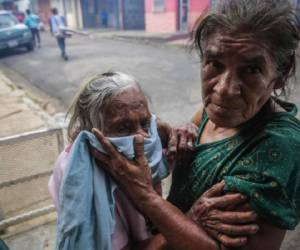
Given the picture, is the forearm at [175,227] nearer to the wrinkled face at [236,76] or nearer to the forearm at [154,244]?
the forearm at [154,244]

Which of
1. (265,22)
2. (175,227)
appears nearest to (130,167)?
(175,227)

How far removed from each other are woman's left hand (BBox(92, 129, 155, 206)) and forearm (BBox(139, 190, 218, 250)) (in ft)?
0.12

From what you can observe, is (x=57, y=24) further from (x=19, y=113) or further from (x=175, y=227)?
(x=175, y=227)

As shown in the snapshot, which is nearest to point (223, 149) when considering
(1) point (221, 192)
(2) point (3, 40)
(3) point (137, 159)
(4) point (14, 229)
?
(1) point (221, 192)

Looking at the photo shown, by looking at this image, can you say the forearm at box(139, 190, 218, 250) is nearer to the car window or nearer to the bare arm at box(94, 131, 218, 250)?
the bare arm at box(94, 131, 218, 250)

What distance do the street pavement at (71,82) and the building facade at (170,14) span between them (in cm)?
160

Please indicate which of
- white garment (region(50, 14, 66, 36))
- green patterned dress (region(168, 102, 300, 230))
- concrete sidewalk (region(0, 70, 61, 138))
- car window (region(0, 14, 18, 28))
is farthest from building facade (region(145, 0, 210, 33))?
green patterned dress (region(168, 102, 300, 230))

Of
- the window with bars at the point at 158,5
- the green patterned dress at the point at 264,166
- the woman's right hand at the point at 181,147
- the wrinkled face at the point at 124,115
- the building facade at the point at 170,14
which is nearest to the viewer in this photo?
the green patterned dress at the point at 264,166

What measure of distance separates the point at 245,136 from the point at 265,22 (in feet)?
1.23

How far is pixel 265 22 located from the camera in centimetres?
95

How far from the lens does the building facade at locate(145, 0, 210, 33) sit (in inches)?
A: 587

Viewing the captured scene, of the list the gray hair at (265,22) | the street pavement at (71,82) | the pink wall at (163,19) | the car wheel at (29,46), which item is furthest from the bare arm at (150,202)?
the pink wall at (163,19)

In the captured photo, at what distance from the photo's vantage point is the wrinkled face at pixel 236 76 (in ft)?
3.22

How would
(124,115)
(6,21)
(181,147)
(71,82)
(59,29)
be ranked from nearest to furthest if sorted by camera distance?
(124,115), (181,147), (71,82), (59,29), (6,21)
